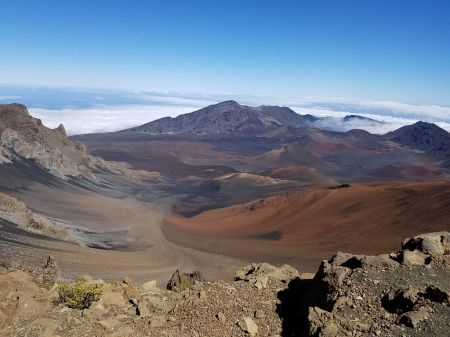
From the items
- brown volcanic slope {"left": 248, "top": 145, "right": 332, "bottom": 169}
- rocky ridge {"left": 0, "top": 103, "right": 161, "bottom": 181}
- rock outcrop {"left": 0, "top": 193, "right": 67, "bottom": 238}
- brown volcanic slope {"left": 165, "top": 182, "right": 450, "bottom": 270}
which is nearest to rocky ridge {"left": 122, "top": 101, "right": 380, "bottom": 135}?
brown volcanic slope {"left": 248, "top": 145, "right": 332, "bottom": 169}

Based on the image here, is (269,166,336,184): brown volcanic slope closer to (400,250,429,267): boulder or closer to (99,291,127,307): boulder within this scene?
(400,250,429,267): boulder

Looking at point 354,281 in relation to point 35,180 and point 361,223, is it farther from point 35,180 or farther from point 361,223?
point 35,180

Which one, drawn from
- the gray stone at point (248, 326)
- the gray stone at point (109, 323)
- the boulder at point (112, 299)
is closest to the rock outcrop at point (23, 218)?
the boulder at point (112, 299)

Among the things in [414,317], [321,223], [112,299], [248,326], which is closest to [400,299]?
[414,317]

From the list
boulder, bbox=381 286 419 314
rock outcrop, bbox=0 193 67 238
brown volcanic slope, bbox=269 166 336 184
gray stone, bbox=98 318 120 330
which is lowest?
brown volcanic slope, bbox=269 166 336 184

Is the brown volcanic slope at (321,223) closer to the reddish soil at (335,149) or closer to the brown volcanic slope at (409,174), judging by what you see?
the brown volcanic slope at (409,174)
